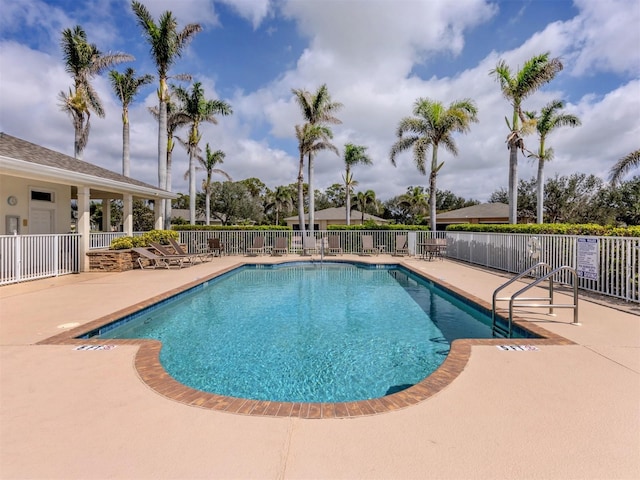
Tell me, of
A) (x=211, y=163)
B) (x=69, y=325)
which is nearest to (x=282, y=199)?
(x=211, y=163)

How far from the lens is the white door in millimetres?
12836

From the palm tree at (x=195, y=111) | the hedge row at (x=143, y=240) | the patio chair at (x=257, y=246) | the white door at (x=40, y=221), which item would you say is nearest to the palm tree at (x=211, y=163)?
the palm tree at (x=195, y=111)

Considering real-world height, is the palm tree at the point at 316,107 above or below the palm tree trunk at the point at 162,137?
above

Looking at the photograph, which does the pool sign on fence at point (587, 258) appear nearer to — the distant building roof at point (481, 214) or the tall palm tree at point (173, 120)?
the tall palm tree at point (173, 120)

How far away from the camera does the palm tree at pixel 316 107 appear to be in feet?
70.7

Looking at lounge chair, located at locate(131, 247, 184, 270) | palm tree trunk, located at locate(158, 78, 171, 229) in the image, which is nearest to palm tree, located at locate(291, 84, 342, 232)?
palm tree trunk, located at locate(158, 78, 171, 229)

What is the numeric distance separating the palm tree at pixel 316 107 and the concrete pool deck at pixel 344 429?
18.3 metres

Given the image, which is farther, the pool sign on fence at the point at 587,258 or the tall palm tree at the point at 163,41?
the tall palm tree at the point at 163,41

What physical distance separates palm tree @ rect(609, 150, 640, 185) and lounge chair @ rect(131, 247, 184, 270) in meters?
18.2

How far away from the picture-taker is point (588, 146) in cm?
4134

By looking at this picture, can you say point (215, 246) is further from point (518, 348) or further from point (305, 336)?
point (518, 348)

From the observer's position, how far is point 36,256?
10.3 meters

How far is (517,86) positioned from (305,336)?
18198 millimetres

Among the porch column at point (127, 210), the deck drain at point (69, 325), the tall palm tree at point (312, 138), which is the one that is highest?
the tall palm tree at point (312, 138)
